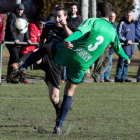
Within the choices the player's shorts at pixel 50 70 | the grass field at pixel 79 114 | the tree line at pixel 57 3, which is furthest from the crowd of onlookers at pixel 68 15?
the tree line at pixel 57 3

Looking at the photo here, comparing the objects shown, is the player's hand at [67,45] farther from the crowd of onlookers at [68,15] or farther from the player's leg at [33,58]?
the crowd of onlookers at [68,15]

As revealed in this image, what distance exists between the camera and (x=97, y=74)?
1266cm

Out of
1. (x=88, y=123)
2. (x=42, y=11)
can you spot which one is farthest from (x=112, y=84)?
(x=42, y=11)

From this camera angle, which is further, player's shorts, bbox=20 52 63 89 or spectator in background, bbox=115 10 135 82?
spectator in background, bbox=115 10 135 82

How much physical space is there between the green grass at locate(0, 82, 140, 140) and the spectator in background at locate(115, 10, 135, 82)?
164 cm

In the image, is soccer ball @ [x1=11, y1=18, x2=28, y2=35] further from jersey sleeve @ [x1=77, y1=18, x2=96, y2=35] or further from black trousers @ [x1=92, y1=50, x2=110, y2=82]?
jersey sleeve @ [x1=77, y1=18, x2=96, y2=35]

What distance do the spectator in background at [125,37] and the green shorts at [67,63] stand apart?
7.20 m

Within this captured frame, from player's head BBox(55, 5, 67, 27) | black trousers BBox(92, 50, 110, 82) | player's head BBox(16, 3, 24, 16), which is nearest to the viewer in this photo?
player's head BBox(55, 5, 67, 27)

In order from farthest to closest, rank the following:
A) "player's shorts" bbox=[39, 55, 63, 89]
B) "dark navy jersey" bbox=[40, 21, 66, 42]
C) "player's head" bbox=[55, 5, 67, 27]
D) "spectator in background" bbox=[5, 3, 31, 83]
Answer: "spectator in background" bbox=[5, 3, 31, 83]
"dark navy jersey" bbox=[40, 21, 66, 42]
"player's shorts" bbox=[39, 55, 63, 89]
"player's head" bbox=[55, 5, 67, 27]

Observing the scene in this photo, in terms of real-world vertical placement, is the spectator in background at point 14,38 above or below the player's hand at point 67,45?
below

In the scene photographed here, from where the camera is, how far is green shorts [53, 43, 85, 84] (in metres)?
5.84

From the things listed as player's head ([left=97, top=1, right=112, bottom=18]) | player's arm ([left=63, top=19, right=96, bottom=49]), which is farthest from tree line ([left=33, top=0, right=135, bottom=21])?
player's arm ([left=63, top=19, right=96, bottom=49])

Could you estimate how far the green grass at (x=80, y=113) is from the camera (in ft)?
19.7

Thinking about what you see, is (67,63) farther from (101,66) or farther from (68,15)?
(101,66)
